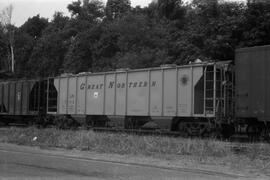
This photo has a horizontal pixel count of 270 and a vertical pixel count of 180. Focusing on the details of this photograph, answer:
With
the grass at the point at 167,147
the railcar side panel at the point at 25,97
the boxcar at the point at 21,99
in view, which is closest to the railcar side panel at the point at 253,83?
the grass at the point at 167,147

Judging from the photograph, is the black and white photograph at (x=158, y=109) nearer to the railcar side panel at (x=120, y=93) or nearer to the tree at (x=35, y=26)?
the railcar side panel at (x=120, y=93)

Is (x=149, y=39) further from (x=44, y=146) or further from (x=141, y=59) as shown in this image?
(x=44, y=146)

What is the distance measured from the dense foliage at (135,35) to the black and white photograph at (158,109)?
134 mm

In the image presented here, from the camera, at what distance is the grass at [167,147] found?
12.1 metres

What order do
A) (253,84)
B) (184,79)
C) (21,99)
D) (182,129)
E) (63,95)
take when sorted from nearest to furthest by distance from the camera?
(253,84)
(184,79)
(182,129)
(63,95)
(21,99)

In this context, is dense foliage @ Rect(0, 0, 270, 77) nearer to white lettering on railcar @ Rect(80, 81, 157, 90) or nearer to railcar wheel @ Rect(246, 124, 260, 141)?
white lettering on railcar @ Rect(80, 81, 157, 90)

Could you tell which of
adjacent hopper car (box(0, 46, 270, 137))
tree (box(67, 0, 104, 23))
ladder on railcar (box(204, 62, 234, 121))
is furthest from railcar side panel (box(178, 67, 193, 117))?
tree (box(67, 0, 104, 23))

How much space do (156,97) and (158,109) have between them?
0.60 m

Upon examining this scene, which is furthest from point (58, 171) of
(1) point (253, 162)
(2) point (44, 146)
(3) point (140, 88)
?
(3) point (140, 88)

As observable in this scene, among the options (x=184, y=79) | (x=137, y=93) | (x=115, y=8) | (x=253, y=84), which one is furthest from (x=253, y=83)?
(x=115, y=8)

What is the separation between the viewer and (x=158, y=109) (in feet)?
71.7

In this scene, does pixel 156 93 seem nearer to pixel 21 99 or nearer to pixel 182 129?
pixel 182 129

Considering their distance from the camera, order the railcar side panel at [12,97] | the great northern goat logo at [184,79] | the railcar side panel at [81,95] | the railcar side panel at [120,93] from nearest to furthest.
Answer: the great northern goat logo at [184,79], the railcar side panel at [120,93], the railcar side panel at [81,95], the railcar side panel at [12,97]

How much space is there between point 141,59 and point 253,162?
29.9 meters
